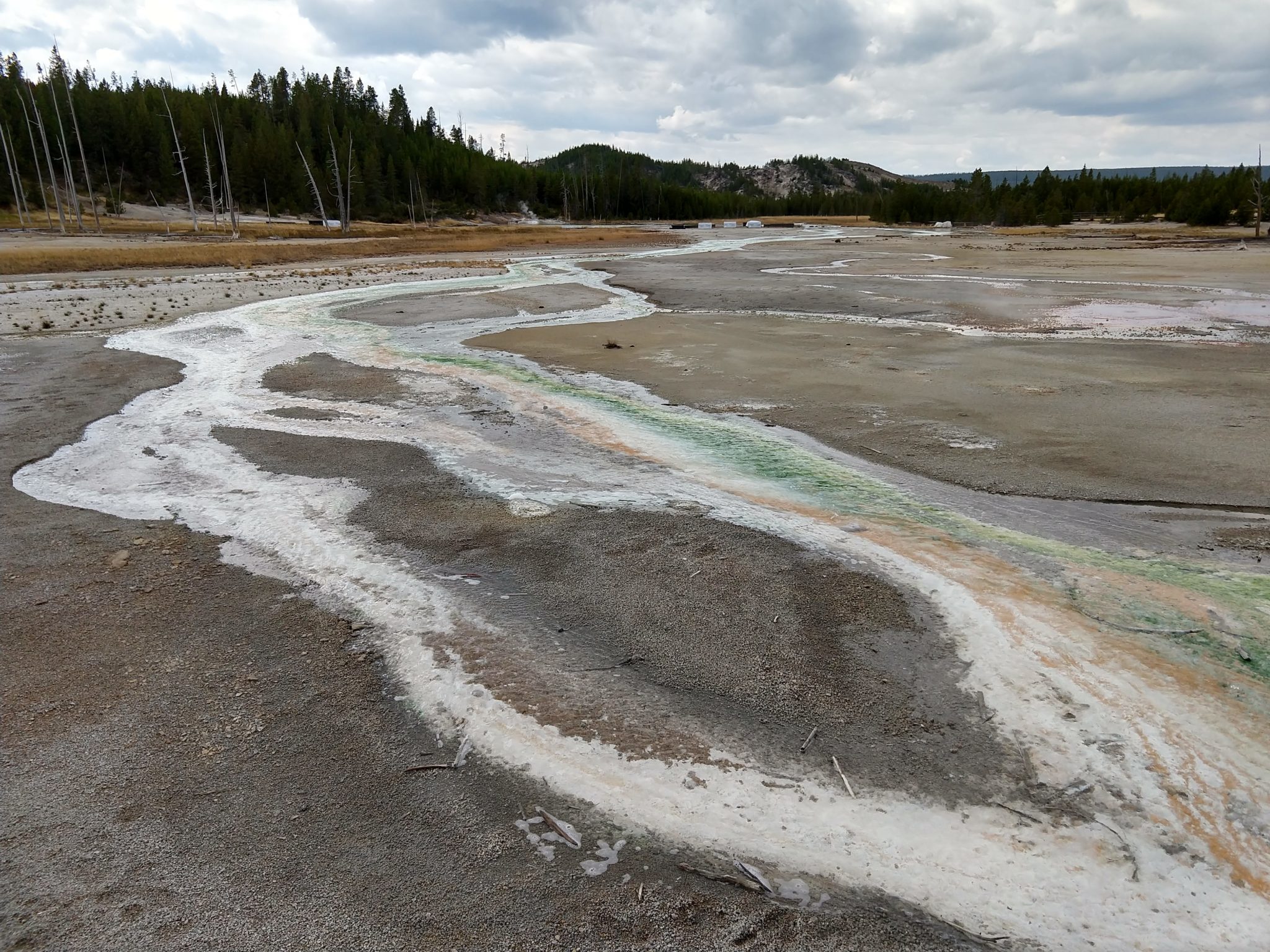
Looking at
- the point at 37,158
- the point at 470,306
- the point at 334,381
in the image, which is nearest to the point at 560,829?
the point at 334,381

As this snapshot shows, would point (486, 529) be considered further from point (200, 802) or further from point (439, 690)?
point (200, 802)

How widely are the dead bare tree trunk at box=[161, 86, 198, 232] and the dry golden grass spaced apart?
3468 millimetres

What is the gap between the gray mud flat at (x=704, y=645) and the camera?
12.0 feet

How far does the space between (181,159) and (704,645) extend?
246 feet

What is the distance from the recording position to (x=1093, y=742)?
365 cm

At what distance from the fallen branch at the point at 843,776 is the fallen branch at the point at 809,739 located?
0.13m

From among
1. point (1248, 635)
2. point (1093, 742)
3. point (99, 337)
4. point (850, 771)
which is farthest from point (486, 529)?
point (99, 337)

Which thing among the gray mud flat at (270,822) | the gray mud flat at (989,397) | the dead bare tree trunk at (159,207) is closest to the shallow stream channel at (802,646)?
the gray mud flat at (270,822)

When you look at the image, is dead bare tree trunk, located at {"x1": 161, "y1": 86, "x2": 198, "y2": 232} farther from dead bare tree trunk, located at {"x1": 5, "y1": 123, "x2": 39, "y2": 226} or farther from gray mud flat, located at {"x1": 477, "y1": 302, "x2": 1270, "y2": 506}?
gray mud flat, located at {"x1": 477, "y1": 302, "x2": 1270, "y2": 506}

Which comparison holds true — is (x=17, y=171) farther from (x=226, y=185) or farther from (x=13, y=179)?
(x=226, y=185)

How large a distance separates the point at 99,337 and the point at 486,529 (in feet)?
48.6

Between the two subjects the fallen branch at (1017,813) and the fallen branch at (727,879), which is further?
the fallen branch at (1017,813)

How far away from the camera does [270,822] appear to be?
3156 millimetres

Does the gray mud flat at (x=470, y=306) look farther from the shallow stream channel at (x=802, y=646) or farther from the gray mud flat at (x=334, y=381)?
the shallow stream channel at (x=802, y=646)
